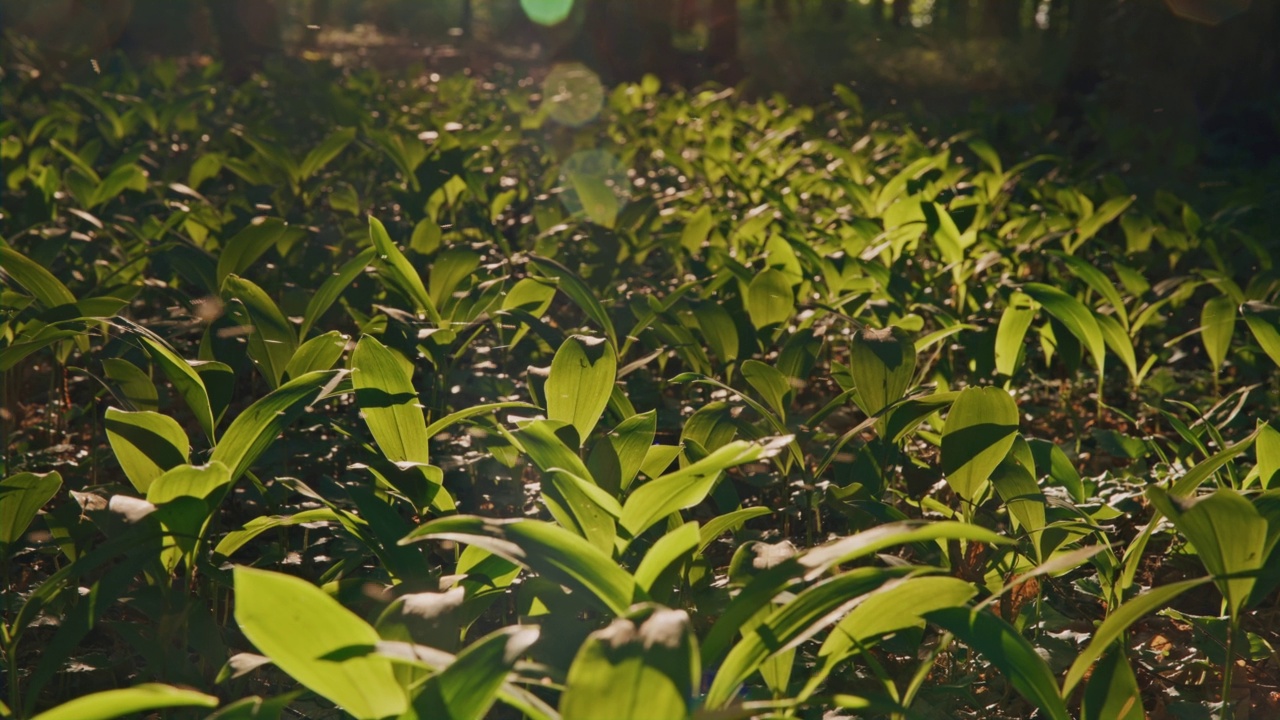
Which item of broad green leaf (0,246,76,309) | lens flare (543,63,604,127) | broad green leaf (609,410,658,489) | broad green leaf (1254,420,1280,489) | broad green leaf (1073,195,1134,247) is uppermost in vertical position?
broad green leaf (0,246,76,309)

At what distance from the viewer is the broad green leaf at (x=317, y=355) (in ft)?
5.82

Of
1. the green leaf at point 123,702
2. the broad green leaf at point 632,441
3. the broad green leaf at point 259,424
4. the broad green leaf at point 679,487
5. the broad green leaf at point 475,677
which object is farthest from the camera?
the broad green leaf at point 632,441

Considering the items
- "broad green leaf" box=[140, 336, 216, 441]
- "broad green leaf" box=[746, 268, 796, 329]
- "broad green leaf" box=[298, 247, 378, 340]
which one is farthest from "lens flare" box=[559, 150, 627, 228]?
"broad green leaf" box=[140, 336, 216, 441]

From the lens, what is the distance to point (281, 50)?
15.5 m

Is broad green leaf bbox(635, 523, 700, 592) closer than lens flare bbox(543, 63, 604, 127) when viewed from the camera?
Yes

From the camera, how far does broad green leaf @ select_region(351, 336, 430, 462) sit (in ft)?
5.06

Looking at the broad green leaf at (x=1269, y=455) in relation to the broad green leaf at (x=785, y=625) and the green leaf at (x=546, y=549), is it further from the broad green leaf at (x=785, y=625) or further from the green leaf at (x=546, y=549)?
the green leaf at (x=546, y=549)

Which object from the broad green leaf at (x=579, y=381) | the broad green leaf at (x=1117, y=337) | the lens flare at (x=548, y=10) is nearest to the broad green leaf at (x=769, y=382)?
the broad green leaf at (x=579, y=381)

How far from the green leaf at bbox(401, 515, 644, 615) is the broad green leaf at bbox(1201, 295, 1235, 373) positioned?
1.86m

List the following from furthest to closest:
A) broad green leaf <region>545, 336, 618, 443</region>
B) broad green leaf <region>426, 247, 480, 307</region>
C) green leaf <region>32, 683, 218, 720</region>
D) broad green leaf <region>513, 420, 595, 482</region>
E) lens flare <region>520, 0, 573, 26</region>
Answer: lens flare <region>520, 0, 573, 26</region> → broad green leaf <region>426, 247, 480, 307</region> → broad green leaf <region>545, 336, 618, 443</region> → broad green leaf <region>513, 420, 595, 482</region> → green leaf <region>32, 683, 218, 720</region>

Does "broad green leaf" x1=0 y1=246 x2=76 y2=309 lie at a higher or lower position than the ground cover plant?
higher

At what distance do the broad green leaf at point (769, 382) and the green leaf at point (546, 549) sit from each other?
0.71m

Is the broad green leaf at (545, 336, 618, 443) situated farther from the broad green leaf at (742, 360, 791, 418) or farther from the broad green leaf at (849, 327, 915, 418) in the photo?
the broad green leaf at (849, 327, 915, 418)

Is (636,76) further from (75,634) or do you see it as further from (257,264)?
(75,634)
